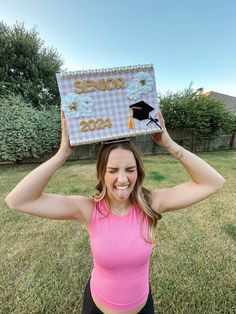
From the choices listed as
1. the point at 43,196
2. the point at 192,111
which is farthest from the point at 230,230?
the point at 192,111

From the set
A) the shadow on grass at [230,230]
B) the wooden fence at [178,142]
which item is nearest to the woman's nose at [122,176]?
the shadow on grass at [230,230]

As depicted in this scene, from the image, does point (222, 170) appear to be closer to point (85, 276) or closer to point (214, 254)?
point (214, 254)

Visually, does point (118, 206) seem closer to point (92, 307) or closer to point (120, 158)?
point (120, 158)

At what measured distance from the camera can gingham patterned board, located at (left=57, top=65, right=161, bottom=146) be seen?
867 millimetres

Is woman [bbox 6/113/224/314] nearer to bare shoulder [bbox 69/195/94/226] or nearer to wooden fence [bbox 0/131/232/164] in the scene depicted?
bare shoulder [bbox 69/195/94/226]

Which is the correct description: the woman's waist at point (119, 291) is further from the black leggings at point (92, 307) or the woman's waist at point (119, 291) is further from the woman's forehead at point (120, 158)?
the woman's forehead at point (120, 158)

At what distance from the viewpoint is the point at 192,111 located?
1002cm

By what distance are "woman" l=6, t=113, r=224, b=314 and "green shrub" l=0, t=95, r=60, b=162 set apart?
7.54 m

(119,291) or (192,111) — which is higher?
(192,111)

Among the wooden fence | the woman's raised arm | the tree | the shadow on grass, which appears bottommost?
the wooden fence

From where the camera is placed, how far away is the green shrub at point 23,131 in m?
7.57

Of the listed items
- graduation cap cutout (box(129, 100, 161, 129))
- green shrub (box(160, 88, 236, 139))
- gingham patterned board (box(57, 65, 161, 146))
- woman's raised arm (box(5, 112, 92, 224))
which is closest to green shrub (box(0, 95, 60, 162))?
green shrub (box(160, 88, 236, 139))

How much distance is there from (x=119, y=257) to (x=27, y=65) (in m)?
12.1

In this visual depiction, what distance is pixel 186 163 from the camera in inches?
41.2
